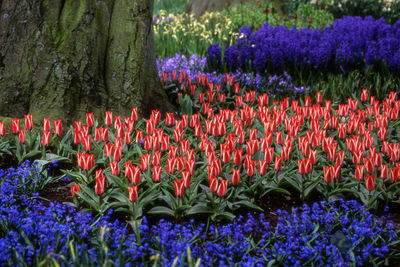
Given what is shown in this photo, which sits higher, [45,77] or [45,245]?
[45,77]

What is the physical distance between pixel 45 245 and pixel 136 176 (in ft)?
2.78

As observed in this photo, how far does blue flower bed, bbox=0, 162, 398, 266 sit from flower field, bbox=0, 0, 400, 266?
1 cm

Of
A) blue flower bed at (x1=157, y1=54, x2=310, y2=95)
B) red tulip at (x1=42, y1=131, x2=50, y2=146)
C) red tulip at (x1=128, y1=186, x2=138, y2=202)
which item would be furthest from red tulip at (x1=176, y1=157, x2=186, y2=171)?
blue flower bed at (x1=157, y1=54, x2=310, y2=95)

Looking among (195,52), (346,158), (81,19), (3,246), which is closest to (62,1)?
(81,19)

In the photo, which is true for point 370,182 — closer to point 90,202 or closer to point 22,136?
point 90,202

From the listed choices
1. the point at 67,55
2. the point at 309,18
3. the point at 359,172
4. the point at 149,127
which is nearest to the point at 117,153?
the point at 149,127

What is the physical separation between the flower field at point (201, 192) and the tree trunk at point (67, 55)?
0.23 metres

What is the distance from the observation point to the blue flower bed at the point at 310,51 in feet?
23.5

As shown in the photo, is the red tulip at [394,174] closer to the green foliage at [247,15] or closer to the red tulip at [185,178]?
the red tulip at [185,178]

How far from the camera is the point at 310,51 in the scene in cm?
709

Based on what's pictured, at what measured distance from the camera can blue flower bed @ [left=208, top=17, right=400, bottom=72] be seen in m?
7.16

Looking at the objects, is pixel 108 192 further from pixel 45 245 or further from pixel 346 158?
pixel 346 158

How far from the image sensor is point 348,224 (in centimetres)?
360

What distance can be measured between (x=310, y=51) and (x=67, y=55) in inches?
146
